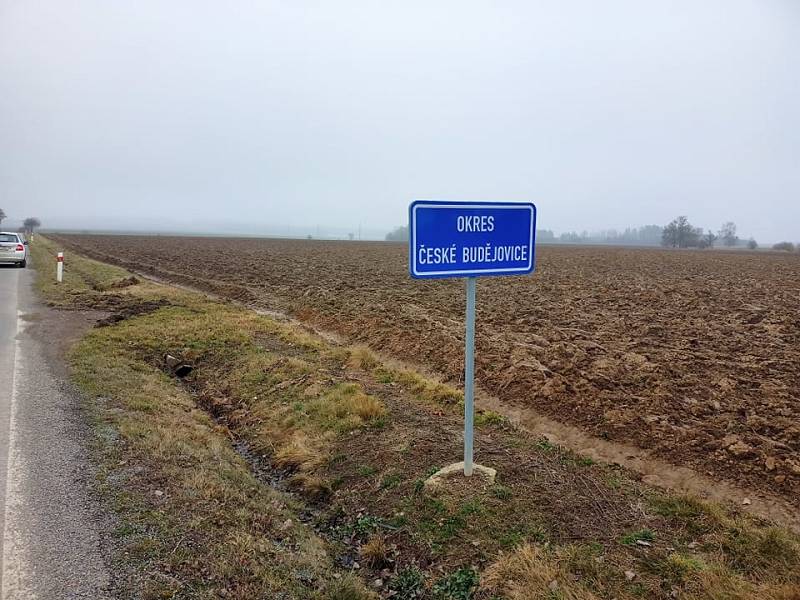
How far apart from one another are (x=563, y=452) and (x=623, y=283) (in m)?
20.2

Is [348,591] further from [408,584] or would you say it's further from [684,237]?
[684,237]

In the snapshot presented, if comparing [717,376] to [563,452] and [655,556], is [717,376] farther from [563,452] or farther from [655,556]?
[655,556]

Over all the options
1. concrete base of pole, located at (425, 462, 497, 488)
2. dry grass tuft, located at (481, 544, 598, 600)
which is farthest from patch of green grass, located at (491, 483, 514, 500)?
dry grass tuft, located at (481, 544, 598, 600)

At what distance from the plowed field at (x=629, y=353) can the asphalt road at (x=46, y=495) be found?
5.46 metres

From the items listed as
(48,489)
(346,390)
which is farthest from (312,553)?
(346,390)

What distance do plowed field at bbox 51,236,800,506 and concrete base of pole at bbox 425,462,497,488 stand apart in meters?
→ 2.37

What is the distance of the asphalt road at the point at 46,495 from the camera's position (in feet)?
10.8

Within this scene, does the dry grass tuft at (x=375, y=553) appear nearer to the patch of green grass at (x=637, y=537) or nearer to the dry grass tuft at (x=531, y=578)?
the dry grass tuft at (x=531, y=578)

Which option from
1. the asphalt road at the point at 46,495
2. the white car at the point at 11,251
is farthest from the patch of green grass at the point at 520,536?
the white car at the point at 11,251

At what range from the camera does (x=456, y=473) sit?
4.85 metres

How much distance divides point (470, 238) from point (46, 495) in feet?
12.7

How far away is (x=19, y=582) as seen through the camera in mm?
3250

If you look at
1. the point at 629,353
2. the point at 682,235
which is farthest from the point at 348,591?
the point at 682,235

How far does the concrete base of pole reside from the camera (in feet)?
15.5
